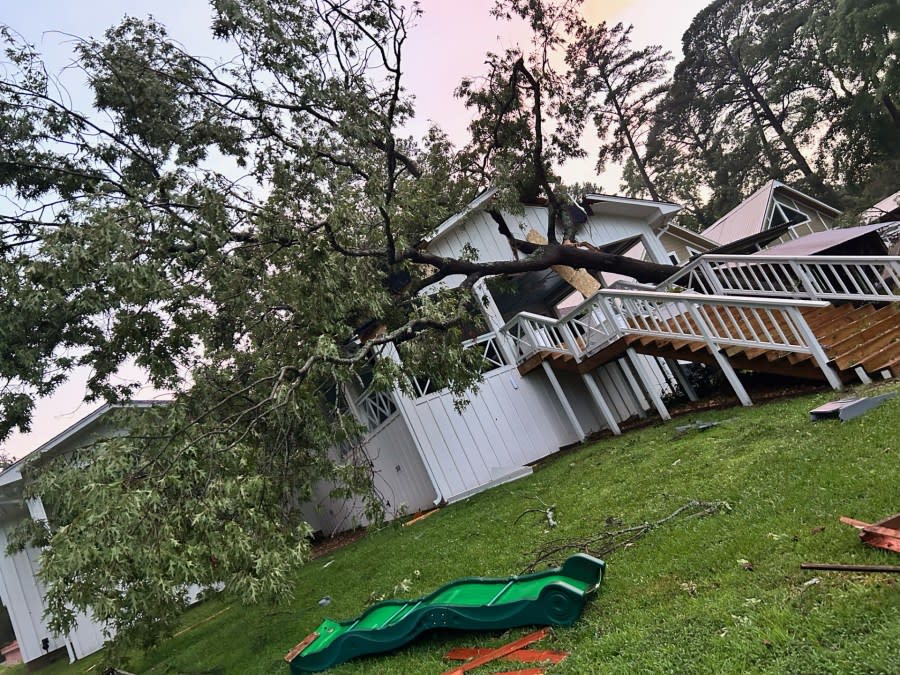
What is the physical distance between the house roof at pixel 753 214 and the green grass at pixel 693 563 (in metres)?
20.2

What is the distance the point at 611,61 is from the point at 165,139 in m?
27.6

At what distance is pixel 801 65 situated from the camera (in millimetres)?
36656

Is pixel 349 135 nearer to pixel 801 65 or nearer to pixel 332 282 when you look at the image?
pixel 332 282

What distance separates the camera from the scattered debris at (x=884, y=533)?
2.93m

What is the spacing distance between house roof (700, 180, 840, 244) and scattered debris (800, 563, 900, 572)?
23834 mm

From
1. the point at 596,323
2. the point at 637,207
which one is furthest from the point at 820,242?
the point at 637,207

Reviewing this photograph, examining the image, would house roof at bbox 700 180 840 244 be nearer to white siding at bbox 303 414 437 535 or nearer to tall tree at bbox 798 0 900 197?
tall tree at bbox 798 0 900 197

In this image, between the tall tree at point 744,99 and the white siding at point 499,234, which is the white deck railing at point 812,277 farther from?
the tall tree at point 744,99

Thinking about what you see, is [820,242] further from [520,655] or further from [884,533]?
[520,655]

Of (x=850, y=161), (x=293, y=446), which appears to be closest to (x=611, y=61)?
(x=850, y=161)

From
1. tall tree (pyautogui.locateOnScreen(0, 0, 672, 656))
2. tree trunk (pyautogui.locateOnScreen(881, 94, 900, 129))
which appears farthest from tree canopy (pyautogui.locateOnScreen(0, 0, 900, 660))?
tree trunk (pyautogui.locateOnScreen(881, 94, 900, 129))

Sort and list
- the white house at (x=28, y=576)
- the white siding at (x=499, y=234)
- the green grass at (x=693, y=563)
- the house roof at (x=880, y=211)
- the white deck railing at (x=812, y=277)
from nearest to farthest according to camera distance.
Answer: the green grass at (x=693, y=563) < the white deck railing at (x=812, y=277) < the white house at (x=28, y=576) < the white siding at (x=499, y=234) < the house roof at (x=880, y=211)

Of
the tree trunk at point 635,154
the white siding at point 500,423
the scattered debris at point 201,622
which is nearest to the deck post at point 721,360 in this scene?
the white siding at point 500,423

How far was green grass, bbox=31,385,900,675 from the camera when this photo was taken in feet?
8.64
